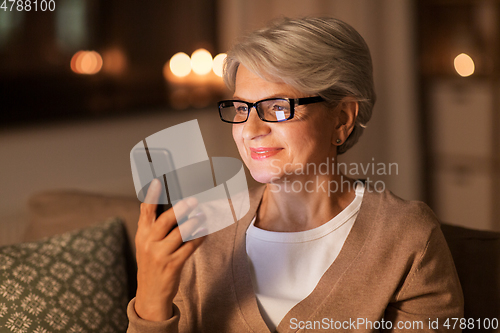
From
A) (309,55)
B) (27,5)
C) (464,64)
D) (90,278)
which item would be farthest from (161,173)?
(464,64)

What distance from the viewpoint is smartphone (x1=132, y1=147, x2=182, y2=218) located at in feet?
2.24

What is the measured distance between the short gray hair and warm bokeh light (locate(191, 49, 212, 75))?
4.77 ft

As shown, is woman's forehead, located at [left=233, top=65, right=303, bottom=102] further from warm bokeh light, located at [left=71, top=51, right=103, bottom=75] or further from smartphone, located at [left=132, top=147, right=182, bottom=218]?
warm bokeh light, located at [left=71, top=51, right=103, bottom=75]

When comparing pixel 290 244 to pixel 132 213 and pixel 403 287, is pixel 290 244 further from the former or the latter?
pixel 132 213

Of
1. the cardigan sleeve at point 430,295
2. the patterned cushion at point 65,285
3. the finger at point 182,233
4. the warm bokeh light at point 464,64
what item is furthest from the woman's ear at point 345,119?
the warm bokeh light at point 464,64

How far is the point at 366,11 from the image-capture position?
7.10 feet

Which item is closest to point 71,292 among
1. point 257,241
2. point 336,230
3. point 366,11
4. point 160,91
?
point 257,241

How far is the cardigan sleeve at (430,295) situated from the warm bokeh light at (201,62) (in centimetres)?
169

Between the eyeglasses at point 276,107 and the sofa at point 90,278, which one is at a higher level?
the eyeglasses at point 276,107

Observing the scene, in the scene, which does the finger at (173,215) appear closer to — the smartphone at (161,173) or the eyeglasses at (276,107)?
the smartphone at (161,173)

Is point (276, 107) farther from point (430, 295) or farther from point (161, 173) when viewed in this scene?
point (430, 295)

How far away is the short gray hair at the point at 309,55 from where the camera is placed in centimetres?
77

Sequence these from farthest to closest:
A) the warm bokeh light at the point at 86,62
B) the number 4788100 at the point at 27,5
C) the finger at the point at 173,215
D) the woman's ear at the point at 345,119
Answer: the warm bokeh light at the point at 86,62 < the number 4788100 at the point at 27,5 < the woman's ear at the point at 345,119 < the finger at the point at 173,215

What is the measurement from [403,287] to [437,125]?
5.75ft
